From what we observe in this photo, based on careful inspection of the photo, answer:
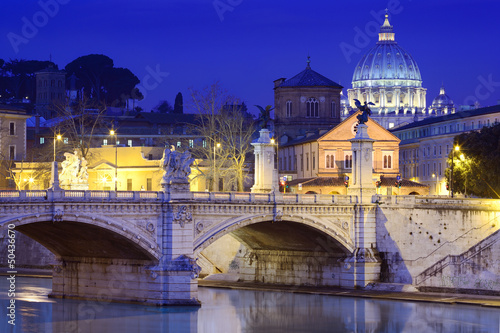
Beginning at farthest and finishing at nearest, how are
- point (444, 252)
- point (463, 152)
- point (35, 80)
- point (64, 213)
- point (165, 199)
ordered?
point (35, 80) < point (463, 152) < point (444, 252) < point (165, 199) < point (64, 213)

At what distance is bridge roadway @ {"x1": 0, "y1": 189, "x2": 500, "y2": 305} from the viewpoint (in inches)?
2509

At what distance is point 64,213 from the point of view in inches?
2411

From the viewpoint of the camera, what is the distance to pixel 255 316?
6706cm

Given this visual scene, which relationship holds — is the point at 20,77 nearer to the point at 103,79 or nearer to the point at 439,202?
the point at 103,79

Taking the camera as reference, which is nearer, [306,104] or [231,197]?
[231,197]

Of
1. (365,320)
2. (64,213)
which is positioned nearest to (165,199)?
(64,213)

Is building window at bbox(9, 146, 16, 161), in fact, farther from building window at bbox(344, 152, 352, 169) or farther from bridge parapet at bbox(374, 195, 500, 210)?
bridge parapet at bbox(374, 195, 500, 210)

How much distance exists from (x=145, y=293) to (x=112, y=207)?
6451mm

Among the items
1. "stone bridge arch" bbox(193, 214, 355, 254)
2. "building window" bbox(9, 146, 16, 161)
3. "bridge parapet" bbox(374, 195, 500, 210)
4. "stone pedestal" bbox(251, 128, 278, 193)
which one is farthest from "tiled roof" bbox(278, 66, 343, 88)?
"stone bridge arch" bbox(193, 214, 355, 254)

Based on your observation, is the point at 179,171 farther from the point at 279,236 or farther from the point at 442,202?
the point at 442,202

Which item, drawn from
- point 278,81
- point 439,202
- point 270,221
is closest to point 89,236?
point 270,221

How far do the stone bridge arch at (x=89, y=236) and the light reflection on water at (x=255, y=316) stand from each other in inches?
122

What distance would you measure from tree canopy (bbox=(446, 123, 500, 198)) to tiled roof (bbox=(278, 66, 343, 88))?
92.4 ft

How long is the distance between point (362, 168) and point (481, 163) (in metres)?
22.7
